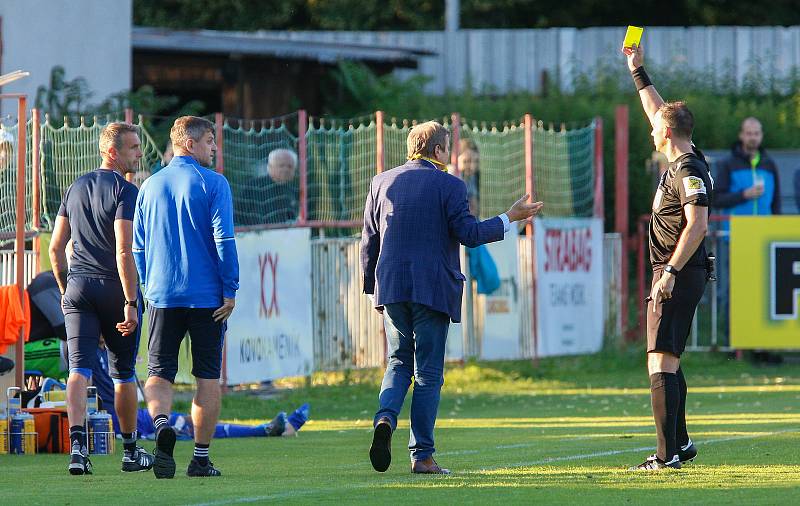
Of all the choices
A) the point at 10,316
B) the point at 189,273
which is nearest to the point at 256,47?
the point at 10,316

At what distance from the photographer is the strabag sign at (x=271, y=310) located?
48.3ft

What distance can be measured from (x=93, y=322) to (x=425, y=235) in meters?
2.11

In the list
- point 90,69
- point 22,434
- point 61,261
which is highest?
point 90,69

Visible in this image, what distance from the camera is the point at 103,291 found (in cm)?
1004

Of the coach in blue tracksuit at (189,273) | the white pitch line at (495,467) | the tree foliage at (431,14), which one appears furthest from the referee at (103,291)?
the tree foliage at (431,14)

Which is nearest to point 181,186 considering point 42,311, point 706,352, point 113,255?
point 113,255

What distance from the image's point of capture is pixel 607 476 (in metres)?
9.11

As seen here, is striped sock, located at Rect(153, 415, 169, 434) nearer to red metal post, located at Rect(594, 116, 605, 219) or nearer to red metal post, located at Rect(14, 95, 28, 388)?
red metal post, located at Rect(14, 95, 28, 388)

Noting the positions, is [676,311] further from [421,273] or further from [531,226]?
[531,226]

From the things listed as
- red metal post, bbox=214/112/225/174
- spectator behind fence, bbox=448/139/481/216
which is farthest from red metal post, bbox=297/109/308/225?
spectator behind fence, bbox=448/139/481/216

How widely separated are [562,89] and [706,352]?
1044cm

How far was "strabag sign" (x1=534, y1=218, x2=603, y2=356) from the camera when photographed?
18000 millimetres

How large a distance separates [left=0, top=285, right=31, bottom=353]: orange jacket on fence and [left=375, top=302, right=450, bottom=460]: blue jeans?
3.49m

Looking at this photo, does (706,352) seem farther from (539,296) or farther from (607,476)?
(607,476)
